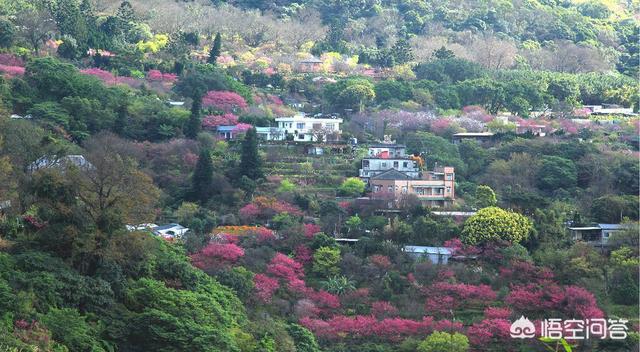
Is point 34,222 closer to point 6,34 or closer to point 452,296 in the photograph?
point 452,296

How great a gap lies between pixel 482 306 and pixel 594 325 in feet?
10.2

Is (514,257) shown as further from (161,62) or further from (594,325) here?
(161,62)

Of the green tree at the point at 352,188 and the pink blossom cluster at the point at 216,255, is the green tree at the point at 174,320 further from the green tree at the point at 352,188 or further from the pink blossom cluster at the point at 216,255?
the green tree at the point at 352,188

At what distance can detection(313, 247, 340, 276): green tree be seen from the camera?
31734 mm

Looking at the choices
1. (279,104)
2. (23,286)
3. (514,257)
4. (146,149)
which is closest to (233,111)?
(279,104)

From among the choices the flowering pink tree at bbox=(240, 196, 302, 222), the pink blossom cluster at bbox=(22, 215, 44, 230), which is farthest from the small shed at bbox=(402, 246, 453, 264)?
the pink blossom cluster at bbox=(22, 215, 44, 230)

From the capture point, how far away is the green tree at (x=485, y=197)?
3634 centimetres

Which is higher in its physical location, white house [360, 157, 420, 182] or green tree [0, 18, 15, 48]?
green tree [0, 18, 15, 48]

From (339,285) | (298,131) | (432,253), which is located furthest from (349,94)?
(339,285)

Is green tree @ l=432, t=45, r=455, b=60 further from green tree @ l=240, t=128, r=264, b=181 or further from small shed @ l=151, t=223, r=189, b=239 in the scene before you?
small shed @ l=151, t=223, r=189, b=239

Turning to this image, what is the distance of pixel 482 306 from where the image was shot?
30.1 metres

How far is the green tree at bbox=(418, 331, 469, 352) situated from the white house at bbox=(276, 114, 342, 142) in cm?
1530

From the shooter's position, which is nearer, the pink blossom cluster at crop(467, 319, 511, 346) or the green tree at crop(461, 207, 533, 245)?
the pink blossom cluster at crop(467, 319, 511, 346)

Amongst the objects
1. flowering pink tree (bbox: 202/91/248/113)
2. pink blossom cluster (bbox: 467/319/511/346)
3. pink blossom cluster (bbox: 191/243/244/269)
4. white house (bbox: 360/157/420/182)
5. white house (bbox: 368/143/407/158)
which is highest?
flowering pink tree (bbox: 202/91/248/113)
